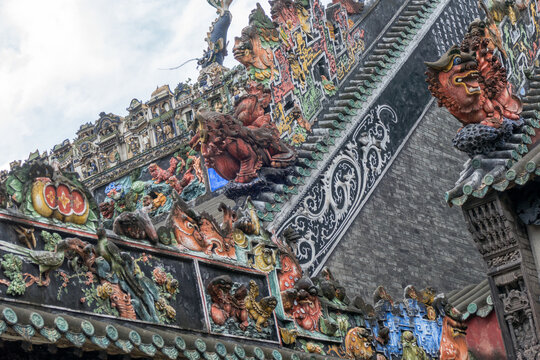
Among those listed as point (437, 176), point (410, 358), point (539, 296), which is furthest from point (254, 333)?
point (437, 176)

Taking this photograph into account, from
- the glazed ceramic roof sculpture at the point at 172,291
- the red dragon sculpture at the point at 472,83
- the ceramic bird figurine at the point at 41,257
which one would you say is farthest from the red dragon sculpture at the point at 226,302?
the red dragon sculpture at the point at 472,83

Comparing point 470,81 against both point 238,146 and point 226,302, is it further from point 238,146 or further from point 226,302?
point 226,302

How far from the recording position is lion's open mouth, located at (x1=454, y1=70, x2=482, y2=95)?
2014 centimetres

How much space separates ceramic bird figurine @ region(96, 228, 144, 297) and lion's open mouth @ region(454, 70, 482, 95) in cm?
785

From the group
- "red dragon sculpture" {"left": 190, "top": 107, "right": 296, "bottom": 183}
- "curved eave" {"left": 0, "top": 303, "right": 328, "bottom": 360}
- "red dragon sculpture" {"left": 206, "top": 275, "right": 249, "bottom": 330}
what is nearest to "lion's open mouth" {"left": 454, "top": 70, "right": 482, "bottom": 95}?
"red dragon sculpture" {"left": 190, "top": 107, "right": 296, "bottom": 183}

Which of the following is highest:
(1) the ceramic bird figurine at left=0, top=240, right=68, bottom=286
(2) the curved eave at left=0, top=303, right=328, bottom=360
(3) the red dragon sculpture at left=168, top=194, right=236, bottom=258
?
(3) the red dragon sculpture at left=168, top=194, right=236, bottom=258

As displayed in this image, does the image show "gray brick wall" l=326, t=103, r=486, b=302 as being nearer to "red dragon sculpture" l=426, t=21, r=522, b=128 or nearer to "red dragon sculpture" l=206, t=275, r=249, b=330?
"red dragon sculpture" l=426, t=21, r=522, b=128

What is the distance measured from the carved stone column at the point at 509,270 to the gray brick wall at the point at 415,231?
336 centimetres

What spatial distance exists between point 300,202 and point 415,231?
317 centimetres

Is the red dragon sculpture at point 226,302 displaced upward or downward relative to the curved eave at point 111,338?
upward

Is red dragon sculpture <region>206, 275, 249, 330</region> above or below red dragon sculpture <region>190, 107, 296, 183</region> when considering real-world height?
below

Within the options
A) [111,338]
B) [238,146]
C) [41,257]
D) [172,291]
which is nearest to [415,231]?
[238,146]

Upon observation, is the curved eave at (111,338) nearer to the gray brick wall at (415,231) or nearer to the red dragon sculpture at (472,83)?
the red dragon sculpture at (472,83)

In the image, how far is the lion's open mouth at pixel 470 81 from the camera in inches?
793
